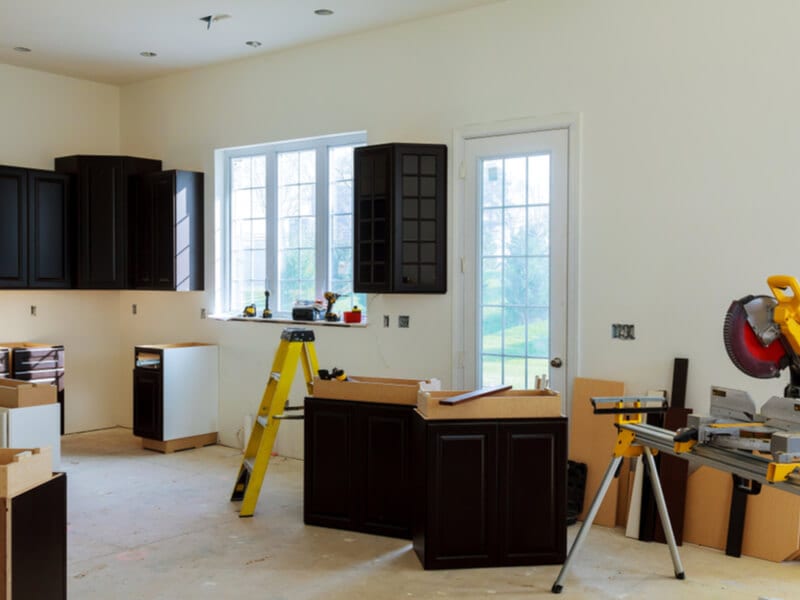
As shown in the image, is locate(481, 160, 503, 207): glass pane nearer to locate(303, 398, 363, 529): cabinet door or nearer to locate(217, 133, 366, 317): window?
locate(217, 133, 366, 317): window

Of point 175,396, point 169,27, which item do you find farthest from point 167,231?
point 169,27

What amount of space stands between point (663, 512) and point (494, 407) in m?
0.97

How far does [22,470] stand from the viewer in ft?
8.79

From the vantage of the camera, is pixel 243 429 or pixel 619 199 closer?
pixel 619 199

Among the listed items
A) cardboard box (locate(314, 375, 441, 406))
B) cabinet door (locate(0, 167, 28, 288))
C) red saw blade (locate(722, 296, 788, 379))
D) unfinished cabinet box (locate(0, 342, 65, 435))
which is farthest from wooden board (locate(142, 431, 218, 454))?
red saw blade (locate(722, 296, 788, 379))

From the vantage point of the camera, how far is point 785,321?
274cm

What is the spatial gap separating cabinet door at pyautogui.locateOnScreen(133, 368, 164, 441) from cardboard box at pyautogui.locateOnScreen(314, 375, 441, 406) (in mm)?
2464

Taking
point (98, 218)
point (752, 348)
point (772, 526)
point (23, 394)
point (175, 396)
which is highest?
point (98, 218)

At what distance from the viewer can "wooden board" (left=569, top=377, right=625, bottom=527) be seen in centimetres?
485

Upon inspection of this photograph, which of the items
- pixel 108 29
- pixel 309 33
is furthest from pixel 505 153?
pixel 108 29

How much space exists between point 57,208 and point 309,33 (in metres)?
2.92

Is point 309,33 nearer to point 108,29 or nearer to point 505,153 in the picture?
point 108,29

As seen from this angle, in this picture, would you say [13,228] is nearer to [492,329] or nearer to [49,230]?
[49,230]

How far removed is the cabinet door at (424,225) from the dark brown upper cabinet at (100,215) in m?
3.16
